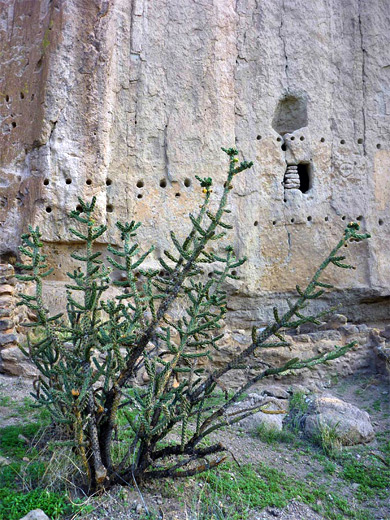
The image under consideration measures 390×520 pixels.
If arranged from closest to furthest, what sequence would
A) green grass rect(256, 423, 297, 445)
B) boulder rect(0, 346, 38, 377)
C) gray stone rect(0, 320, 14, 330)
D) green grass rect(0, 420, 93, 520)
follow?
green grass rect(0, 420, 93, 520), green grass rect(256, 423, 297, 445), boulder rect(0, 346, 38, 377), gray stone rect(0, 320, 14, 330)

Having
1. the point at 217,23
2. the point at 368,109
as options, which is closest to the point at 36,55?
the point at 217,23

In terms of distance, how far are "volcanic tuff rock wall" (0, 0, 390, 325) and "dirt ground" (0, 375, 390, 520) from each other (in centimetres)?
216

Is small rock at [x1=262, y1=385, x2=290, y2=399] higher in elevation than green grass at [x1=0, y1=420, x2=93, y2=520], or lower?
higher

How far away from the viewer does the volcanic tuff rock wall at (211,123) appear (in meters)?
7.04

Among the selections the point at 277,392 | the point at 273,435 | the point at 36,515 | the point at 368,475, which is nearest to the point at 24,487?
the point at 36,515

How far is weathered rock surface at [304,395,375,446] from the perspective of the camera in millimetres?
4309

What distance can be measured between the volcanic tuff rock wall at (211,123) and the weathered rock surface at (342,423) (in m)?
3.06

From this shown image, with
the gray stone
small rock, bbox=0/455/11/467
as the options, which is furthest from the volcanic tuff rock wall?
small rock, bbox=0/455/11/467

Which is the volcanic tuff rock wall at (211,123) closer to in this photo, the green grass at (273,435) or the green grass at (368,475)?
the green grass at (273,435)

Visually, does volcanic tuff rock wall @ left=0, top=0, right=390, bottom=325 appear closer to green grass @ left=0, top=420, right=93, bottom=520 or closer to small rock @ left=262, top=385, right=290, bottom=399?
small rock @ left=262, top=385, right=290, bottom=399

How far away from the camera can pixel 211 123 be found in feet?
25.8

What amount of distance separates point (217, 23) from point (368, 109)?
301 centimetres

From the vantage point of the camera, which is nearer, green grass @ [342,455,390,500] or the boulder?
green grass @ [342,455,390,500]

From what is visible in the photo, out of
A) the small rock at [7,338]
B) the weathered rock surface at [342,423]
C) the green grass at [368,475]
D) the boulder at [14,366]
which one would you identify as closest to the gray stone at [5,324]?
the small rock at [7,338]
